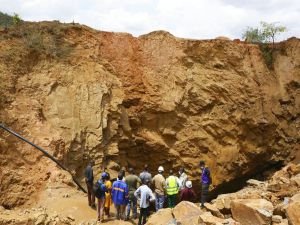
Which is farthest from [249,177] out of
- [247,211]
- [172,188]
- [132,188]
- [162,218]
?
[247,211]

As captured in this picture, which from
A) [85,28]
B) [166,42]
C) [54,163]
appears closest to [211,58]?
[166,42]

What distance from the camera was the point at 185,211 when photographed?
908 cm

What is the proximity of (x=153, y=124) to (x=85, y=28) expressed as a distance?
174 inches

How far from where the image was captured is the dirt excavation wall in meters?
12.4

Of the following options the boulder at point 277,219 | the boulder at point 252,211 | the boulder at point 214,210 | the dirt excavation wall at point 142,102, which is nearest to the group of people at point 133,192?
the boulder at point 214,210

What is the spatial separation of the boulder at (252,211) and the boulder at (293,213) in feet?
1.56

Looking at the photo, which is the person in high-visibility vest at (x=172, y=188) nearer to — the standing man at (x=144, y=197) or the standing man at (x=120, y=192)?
the standing man at (x=144, y=197)

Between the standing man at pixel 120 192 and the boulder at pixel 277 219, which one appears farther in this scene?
the standing man at pixel 120 192

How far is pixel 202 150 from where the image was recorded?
15.7 m

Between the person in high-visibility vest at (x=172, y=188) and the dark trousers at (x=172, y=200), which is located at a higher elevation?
the person in high-visibility vest at (x=172, y=188)

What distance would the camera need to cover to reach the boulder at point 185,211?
29.4ft

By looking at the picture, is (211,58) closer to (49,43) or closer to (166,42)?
(166,42)

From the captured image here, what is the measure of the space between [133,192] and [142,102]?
5.31 meters

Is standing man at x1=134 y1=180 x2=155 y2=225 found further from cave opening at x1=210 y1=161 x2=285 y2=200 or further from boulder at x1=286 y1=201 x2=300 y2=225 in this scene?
cave opening at x1=210 y1=161 x2=285 y2=200
